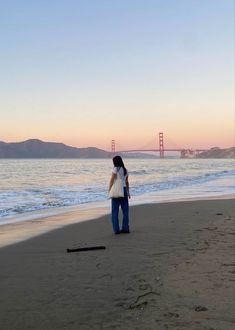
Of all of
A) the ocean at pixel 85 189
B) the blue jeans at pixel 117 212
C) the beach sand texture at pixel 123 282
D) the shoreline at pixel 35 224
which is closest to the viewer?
the beach sand texture at pixel 123 282

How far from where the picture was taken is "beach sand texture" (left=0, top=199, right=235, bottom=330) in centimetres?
397

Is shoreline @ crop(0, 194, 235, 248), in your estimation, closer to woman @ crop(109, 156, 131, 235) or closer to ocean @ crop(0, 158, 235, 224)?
ocean @ crop(0, 158, 235, 224)

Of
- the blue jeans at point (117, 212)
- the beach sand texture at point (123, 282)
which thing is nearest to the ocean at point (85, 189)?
the blue jeans at point (117, 212)

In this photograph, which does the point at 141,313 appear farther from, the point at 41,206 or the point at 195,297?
the point at 41,206

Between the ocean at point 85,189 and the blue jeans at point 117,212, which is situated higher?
the blue jeans at point 117,212

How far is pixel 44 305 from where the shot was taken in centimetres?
439

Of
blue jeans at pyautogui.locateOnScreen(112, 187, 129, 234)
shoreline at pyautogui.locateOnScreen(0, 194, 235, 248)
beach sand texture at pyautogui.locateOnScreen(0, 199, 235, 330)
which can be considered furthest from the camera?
shoreline at pyautogui.locateOnScreen(0, 194, 235, 248)

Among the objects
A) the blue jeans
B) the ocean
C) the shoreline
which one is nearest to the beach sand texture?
the blue jeans

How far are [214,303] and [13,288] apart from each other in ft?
6.93

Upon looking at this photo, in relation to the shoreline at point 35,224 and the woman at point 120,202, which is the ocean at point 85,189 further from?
the woman at point 120,202

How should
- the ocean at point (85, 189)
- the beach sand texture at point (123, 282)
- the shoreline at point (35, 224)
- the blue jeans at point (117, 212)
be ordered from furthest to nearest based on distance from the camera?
the ocean at point (85, 189), the shoreline at point (35, 224), the blue jeans at point (117, 212), the beach sand texture at point (123, 282)

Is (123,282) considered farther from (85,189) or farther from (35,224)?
(85,189)

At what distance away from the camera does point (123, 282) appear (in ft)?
16.7

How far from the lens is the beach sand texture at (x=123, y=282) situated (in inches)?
156
